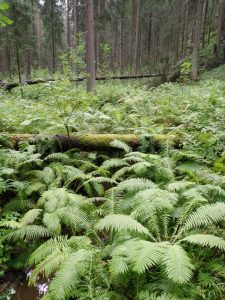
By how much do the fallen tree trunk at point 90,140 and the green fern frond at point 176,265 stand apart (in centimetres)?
349

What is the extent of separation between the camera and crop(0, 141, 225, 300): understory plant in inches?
116

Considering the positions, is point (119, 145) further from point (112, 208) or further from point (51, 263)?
point (51, 263)

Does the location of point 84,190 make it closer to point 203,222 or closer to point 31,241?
point 31,241

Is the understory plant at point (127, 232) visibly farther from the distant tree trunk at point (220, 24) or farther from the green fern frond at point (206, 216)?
the distant tree trunk at point (220, 24)

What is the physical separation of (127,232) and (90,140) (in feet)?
10.5

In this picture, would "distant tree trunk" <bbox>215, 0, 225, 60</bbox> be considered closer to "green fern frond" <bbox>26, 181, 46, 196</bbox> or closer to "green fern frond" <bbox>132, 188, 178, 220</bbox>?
"green fern frond" <bbox>26, 181, 46, 196</bbox>

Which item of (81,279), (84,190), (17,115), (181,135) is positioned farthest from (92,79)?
(81,279)

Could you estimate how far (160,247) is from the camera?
309 centimetres

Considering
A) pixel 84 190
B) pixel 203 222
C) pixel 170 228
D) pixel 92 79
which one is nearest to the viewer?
pixel 203 222

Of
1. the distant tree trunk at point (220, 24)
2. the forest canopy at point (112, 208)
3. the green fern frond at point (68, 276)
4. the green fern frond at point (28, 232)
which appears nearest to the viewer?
the green fern frond at point (68, 276)

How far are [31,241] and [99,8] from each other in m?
25.8

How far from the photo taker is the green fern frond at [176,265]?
2678 millimetres

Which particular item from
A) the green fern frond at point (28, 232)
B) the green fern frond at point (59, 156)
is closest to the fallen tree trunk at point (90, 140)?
the green fern frond at point (59, 156)

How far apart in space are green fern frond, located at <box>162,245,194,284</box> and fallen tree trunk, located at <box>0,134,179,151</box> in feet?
11.4
